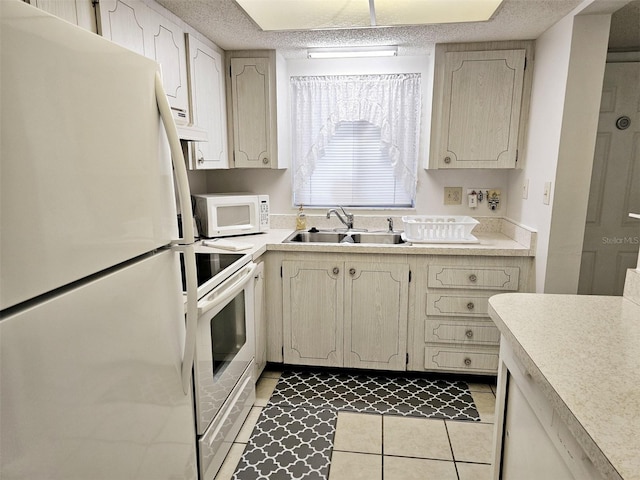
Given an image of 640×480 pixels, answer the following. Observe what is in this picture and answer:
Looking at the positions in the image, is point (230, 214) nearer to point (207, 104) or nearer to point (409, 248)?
point (207, 104)

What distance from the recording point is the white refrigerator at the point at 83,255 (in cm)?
63

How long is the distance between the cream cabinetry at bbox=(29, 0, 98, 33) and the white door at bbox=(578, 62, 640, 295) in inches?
117

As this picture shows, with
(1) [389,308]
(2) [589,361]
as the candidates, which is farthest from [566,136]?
(2) [589,361]

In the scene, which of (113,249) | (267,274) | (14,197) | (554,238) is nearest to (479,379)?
(554,238)

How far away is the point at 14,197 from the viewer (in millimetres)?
625

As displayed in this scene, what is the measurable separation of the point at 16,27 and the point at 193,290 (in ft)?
2.35

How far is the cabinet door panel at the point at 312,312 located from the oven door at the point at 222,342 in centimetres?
38

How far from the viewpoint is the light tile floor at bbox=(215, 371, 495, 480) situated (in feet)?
6.02

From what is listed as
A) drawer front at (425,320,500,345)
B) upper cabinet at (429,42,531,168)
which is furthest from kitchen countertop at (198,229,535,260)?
upper cabinet at (429,42,531,168)

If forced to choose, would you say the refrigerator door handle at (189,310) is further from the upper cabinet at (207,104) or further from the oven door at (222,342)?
the upper cabinet at (207,104)

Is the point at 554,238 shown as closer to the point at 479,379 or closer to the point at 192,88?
the point at 479,379

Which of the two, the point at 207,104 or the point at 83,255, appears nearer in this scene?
the point at 83,255

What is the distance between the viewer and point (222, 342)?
187 cm

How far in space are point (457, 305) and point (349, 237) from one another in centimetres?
85
